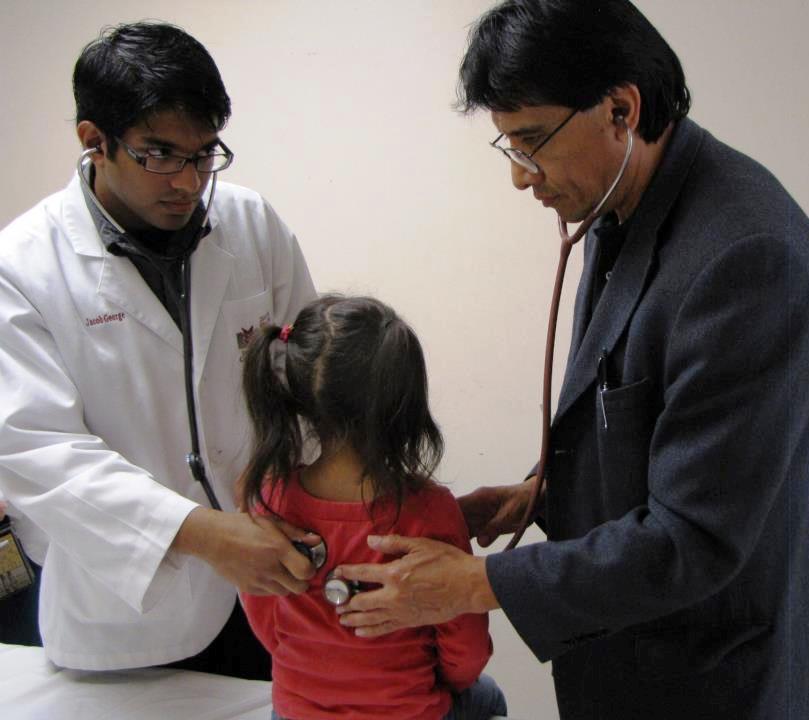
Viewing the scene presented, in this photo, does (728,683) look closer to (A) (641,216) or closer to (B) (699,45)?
(A) (641,216)

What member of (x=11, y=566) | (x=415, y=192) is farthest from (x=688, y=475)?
(x=415, y=192)

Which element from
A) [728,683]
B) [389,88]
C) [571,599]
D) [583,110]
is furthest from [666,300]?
[389,88]

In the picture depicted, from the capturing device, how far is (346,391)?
1.07 metres

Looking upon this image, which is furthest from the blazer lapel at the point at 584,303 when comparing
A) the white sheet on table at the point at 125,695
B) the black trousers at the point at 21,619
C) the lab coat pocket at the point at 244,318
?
the black trousers at the point at 21,619

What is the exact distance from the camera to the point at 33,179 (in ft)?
9.03

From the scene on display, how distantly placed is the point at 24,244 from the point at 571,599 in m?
1.02

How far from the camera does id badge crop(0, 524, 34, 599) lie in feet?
5.65

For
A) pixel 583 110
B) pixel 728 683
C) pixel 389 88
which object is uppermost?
pixel 389 88

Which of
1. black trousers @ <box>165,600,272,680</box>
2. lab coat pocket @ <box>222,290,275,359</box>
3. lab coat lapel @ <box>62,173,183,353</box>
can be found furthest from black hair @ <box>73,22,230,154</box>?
black trousers @ <box>165,600,272,680</box>

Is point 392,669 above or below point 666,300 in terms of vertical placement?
below

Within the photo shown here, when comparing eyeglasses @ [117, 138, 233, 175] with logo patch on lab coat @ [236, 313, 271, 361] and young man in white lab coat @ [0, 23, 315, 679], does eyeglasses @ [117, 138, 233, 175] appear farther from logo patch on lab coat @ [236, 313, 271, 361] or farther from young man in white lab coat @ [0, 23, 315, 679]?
logo patch on lab coat @ [236, 313, 271, 361]

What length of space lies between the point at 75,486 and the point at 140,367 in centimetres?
24

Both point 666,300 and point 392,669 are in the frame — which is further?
point 392,669

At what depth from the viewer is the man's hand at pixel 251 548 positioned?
1.10m
